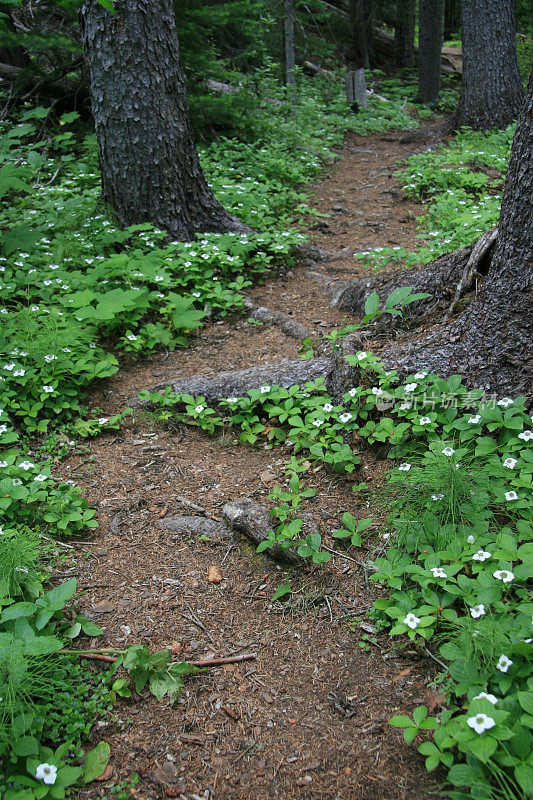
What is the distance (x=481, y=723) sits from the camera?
1.55 m

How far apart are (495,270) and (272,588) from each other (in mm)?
2065

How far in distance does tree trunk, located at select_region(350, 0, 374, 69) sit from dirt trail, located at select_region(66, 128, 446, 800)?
756 inches

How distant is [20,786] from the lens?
168 cm

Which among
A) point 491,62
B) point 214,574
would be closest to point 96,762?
point 214,574

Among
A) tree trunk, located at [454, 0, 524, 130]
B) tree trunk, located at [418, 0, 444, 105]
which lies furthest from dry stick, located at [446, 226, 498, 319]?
tree trunk, located at [418, 0, 444, 105]

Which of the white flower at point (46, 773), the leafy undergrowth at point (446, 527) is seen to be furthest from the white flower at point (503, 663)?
the white flower at point (46, 773)

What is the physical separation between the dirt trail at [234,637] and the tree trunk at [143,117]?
244 cm

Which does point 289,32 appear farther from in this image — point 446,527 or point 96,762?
point 96,762

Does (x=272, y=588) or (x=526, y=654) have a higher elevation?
(x=526, y=654)

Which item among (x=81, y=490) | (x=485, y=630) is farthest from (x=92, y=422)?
(x=485, y=630)

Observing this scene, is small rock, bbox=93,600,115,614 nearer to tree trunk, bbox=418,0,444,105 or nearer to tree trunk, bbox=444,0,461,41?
tree trunk, bbox=418,0,444,105

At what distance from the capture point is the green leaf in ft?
5.82

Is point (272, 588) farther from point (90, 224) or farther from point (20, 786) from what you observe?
point (90, 224)

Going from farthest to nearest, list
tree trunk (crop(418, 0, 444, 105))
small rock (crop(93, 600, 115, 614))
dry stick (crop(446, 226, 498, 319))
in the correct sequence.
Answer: tree trunk (crop(418, 0, 444, 105)) < dry stick (crop(446, 226, 498, 319)) < small rock (crop(93, 600, 115, 614))
